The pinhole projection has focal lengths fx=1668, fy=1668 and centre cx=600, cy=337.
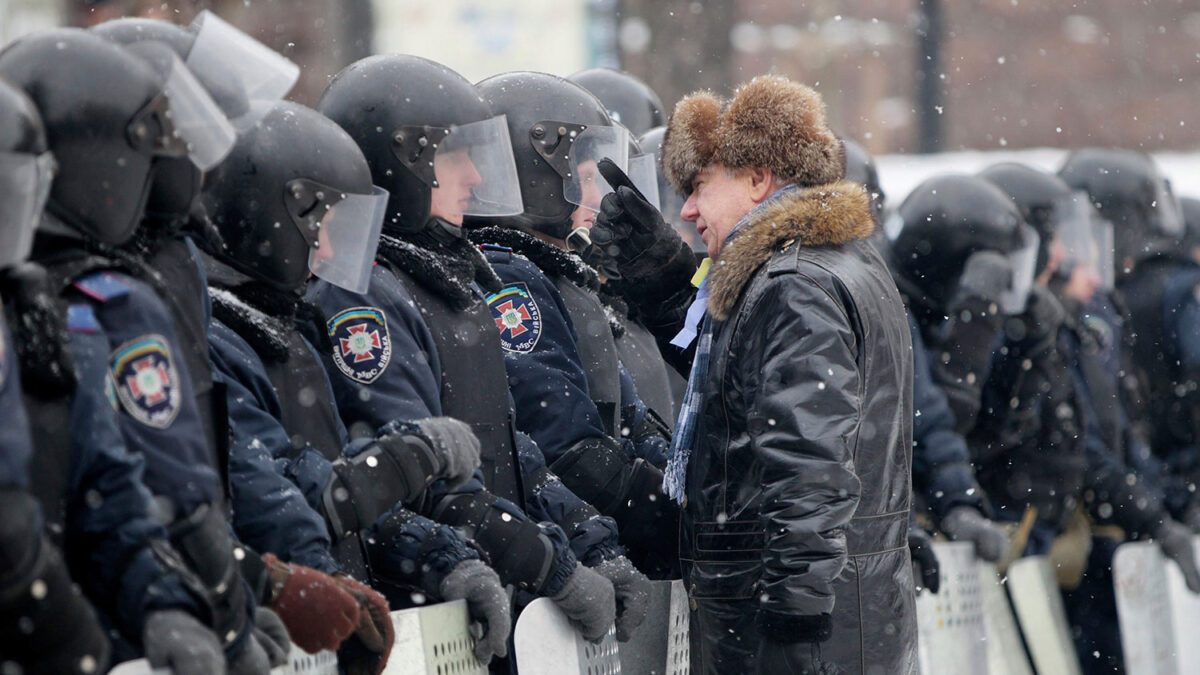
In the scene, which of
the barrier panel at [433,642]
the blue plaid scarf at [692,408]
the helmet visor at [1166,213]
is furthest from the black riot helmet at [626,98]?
the helmet visor at [1166,213]

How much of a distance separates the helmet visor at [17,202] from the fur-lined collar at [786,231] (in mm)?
1998

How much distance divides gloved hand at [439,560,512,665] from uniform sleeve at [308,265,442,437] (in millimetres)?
395

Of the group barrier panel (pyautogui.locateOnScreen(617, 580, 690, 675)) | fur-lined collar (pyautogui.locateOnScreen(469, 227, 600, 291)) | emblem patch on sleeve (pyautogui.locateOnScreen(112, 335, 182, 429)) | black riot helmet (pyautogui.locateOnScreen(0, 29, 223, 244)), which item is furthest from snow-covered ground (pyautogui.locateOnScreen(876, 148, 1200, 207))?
emblem patch on sleeve (pyautogui.locateOnScreen(112, 335, 182, 429))

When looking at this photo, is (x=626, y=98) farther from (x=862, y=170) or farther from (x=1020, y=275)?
(x=1020, y=275)

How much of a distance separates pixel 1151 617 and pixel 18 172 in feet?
20.5

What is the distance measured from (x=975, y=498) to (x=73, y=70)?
4878mm

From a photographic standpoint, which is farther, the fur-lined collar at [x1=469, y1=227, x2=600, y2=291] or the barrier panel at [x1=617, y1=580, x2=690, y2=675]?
the fur-lined collar at [x1=469, y1=227, x2=600, y2=291]

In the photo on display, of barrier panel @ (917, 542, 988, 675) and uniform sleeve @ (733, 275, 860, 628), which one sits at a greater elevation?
uniform sleeve @ (733, 275, 860, 628)

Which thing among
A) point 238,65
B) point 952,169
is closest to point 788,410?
point 238,65

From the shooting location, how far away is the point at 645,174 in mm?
5613

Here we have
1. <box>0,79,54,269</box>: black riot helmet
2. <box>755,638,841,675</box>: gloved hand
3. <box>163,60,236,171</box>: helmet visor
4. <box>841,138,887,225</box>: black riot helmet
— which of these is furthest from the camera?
<box>841,138,887,225</box>: black riot helmet

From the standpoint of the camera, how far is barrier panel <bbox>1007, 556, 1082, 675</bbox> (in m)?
7.02

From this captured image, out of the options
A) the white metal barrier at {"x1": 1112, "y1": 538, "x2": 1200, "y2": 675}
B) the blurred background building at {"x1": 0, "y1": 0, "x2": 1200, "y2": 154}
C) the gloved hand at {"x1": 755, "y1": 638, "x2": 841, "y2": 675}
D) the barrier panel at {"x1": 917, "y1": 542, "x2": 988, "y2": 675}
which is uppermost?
the gloved hand at {"x1": 755, "y1": 638, "x2": 841, "y2": 675}

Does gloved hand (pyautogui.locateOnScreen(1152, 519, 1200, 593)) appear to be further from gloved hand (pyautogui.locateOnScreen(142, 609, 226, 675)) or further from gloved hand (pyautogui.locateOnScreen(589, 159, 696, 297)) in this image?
gloved hand (pyautogui.locateOnScreen(142, 609, 226, 675))
